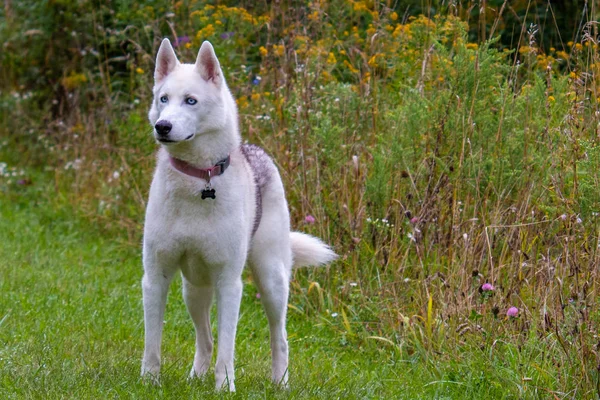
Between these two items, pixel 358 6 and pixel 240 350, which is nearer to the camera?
pixel 240 350

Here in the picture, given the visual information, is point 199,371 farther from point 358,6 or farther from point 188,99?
point 358,6

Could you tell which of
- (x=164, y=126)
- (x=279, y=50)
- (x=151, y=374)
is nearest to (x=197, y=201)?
(x=164, y=126)

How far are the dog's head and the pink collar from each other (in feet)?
0.40

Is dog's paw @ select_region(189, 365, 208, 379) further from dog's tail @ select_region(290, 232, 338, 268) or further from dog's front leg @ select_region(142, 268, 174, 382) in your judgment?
dog's tail @ select_region(290, 232, 338, 268)

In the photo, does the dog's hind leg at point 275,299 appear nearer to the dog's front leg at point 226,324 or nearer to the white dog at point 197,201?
the white dog at point 197,201

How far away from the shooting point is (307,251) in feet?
16.7

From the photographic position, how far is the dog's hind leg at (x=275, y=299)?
4.68 metres

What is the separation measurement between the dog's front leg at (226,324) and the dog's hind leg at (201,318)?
382 millimetres

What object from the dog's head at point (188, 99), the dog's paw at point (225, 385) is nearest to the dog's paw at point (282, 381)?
the dog's paw at point (225, 385)

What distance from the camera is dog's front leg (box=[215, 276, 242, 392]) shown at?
4.29 metres

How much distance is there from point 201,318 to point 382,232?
1723 millimetres

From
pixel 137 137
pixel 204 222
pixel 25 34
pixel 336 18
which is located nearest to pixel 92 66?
pixel 25 34

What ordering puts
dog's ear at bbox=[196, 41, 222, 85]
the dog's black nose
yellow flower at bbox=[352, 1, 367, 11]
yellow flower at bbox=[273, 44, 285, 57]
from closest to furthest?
the dog's black nose, dog's ear at bbox=[196, 41, 222, 85], yellow flower at bbox=[273, 44, 285, 57], yellow flower at bbox=[352, 1, 367, 11]

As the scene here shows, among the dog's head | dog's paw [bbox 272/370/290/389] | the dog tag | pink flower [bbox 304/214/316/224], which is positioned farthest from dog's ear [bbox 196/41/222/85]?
pink flower [bbox 304/214/316/224]
